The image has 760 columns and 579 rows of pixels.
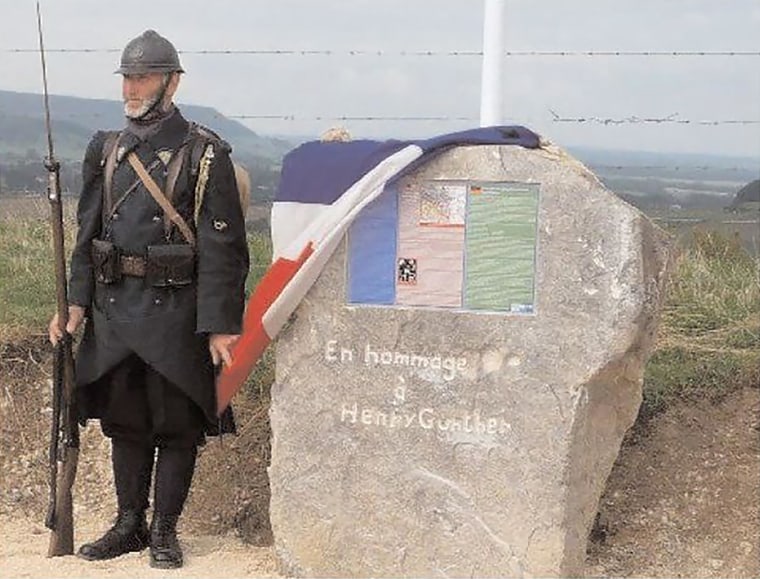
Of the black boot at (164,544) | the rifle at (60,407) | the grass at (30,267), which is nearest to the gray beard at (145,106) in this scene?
the rifle at (60,407)

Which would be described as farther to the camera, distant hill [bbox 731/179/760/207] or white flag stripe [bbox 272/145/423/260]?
distant hill [bbox 731/179/760/207]

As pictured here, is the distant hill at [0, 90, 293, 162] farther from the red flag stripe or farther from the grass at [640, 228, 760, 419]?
the red flag stripe

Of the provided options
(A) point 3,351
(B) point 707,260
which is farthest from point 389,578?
(B) point 707,260

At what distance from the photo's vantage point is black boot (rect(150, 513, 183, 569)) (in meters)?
4.66

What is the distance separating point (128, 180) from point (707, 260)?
461cm

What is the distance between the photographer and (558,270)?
4293mm

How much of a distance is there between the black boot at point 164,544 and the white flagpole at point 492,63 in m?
1.98

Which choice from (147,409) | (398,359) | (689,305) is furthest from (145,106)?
(689,305)

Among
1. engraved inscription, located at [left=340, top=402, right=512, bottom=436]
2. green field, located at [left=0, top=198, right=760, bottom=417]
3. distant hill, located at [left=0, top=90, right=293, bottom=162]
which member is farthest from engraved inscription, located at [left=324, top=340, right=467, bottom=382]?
distant hill, located at [left=0, top=90, right=293, bottom=162]

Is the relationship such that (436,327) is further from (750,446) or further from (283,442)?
(750,446)

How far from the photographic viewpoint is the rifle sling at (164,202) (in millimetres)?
4441

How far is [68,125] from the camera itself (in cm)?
1035

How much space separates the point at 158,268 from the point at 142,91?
62cm

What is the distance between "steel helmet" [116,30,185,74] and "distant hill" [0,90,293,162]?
13.8ft
